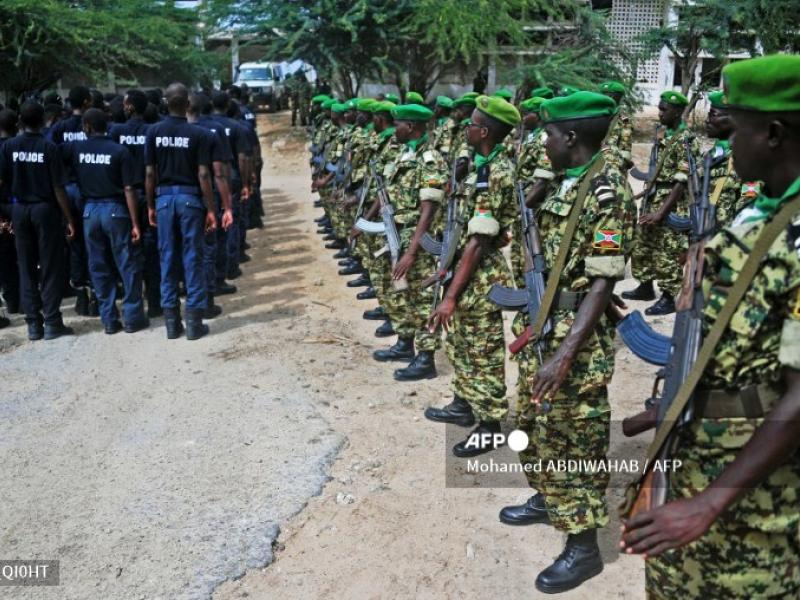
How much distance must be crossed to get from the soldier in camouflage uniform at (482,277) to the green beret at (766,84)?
204 centimetres

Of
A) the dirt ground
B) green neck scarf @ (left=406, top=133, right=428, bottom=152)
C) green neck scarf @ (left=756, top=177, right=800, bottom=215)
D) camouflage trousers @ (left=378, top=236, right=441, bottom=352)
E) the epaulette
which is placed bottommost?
the dirt ground

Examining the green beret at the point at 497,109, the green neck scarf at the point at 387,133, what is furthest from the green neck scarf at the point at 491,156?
the green neck scarf at the point at 387,133

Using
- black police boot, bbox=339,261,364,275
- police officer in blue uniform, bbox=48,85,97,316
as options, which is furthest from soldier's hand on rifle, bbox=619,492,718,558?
black police boot, bbox=339,261,364,275

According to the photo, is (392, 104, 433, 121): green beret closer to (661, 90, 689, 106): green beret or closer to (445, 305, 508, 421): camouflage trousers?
(445, 305, 508, 421): camouflage trousers

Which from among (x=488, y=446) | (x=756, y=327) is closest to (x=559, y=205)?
(x=756, y=327)

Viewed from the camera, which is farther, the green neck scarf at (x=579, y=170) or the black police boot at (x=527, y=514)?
the black police boot at (x=527, y=514)

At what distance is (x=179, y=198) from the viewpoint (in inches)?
243

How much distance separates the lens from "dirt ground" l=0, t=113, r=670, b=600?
124 inches

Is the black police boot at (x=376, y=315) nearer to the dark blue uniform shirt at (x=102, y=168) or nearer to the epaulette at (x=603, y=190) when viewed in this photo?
the dark blue uniform shirt at (x=102, y=168)

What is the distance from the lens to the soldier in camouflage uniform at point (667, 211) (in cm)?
660

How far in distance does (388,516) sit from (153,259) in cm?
449

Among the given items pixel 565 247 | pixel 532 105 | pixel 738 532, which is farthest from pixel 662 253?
pixel 738 532

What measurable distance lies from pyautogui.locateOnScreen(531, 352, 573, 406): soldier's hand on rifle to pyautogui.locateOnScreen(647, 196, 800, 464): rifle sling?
821mm

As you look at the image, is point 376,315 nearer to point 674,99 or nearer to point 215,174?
point 215,174
